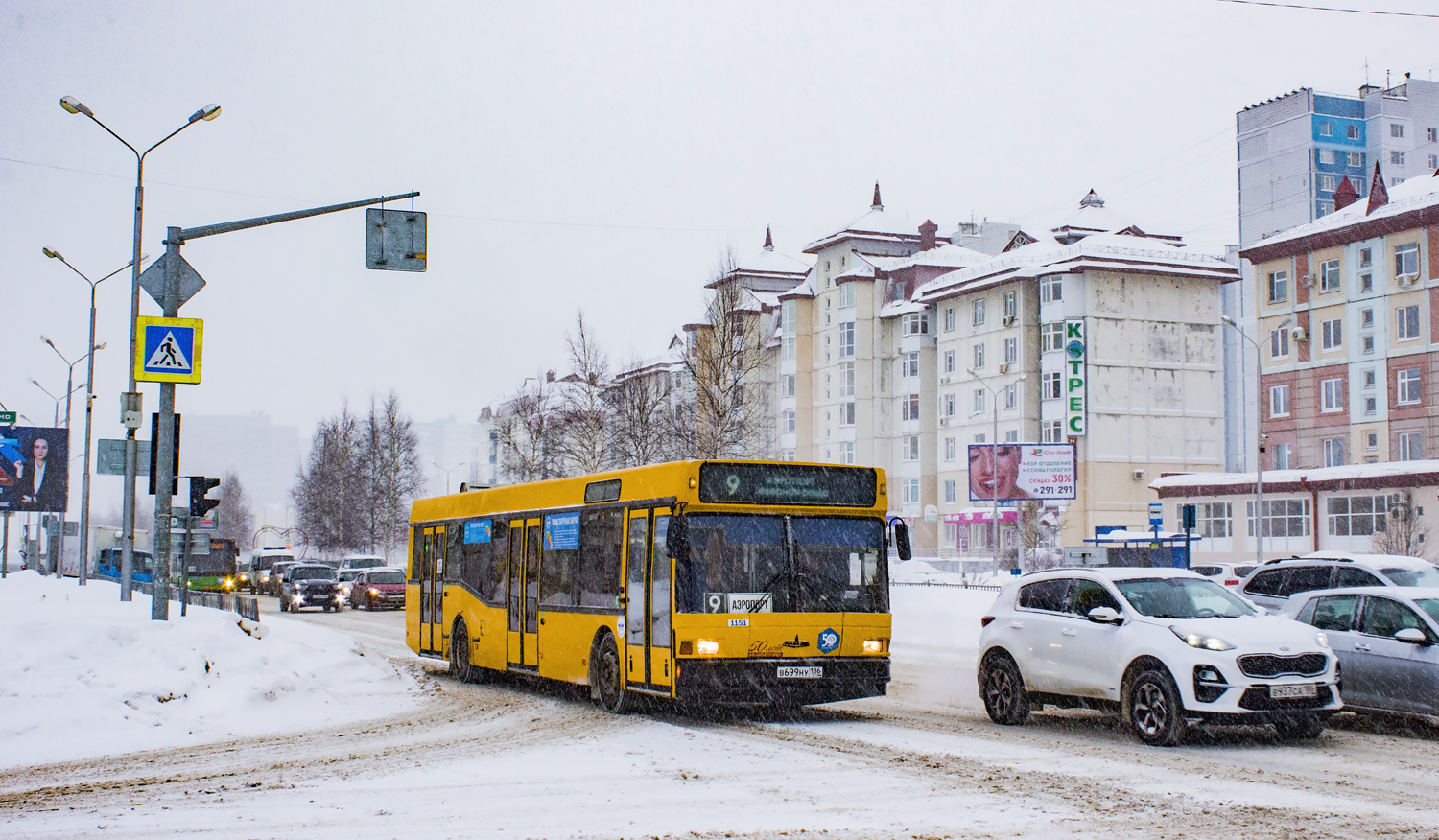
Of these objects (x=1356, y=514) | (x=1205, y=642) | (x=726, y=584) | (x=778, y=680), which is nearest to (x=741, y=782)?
(x=778, y=680)

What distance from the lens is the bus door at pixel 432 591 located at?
22.1 metres

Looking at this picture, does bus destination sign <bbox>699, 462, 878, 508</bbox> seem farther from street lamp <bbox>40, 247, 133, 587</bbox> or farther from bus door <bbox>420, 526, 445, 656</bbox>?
street lamp <bbox>40, 247, 133, 587</bbox>

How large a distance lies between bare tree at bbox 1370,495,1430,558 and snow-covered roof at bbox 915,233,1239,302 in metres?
22.9

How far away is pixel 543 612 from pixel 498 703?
1242 millimetres

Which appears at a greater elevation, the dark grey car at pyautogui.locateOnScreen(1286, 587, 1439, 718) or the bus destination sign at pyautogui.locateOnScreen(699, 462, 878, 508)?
the bus destination sign at pyautogui.locateOnScreen(699, 462, 878, 508)

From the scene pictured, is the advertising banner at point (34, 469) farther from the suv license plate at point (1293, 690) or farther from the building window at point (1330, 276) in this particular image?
the building window at point (1330, 276)

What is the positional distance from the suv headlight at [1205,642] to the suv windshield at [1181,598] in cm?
53

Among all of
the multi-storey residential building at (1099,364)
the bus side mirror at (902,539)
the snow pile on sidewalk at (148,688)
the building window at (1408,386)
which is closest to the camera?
the snow pile on sidewalk at (148,688)

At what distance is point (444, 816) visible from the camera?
9.04 meters

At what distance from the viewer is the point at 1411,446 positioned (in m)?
64.0

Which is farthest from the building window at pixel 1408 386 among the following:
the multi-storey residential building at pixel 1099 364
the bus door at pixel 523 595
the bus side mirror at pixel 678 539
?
the bus side mirror at pixel 678 539

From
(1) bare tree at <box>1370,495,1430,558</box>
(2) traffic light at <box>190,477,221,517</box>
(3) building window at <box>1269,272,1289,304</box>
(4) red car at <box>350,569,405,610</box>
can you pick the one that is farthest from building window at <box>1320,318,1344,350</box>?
(2) traffic light at <box>190,477,221,517</box>

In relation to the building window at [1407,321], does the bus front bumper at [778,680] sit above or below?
below

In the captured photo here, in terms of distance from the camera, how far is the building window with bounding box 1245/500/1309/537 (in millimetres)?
62500
